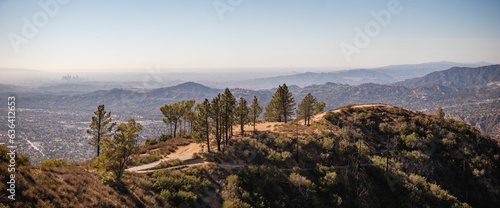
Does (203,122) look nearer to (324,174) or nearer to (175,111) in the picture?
(324,174)

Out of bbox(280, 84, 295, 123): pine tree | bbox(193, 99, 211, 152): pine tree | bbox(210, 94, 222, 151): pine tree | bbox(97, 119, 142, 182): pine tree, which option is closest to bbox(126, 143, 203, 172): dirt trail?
bbox(193, 99, 211, 152): pine tree

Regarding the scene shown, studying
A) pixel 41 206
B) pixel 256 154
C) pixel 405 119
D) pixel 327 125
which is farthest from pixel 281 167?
pixel 405 119

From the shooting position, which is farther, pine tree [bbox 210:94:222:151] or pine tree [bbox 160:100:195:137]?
pine tree [bbox 160:100:195:137]

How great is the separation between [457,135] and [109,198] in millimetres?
68625

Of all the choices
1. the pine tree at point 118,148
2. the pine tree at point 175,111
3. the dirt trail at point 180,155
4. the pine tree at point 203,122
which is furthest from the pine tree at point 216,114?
the pine tree at point 175,111

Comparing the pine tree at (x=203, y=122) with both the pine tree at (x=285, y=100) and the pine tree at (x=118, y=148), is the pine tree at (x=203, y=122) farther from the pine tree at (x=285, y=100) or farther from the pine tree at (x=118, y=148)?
the pine tree at (x=285, y=100)

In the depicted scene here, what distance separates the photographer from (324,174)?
43.2 metres

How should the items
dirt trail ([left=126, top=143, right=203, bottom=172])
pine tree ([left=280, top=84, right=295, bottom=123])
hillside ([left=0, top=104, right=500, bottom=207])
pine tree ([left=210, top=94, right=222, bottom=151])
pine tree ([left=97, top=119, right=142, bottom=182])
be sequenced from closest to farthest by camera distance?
1. hillside ([left=0, top=104, right=500, bottom=207])
2. pine tree ([left=97, top=119, right=142, bottom=182])
3. dirt trail ([left=126, top=143, right=203, bottom=172])
4. pine tree ([left=210, top=94, right=222, bottom=151])
5. pine tree ([left=280, top=84, right=295, bottom=123])

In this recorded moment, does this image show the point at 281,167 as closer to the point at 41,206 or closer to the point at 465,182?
the point at 41,206

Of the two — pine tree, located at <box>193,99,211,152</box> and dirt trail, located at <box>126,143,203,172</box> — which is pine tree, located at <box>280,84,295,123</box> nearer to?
dirt trail, located at <box>126,143,203,172</box>

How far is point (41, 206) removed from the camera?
19.6 m

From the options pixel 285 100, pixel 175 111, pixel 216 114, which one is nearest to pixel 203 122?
pixel 216 114

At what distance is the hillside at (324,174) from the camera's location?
26.7 metres

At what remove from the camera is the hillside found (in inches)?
1049
